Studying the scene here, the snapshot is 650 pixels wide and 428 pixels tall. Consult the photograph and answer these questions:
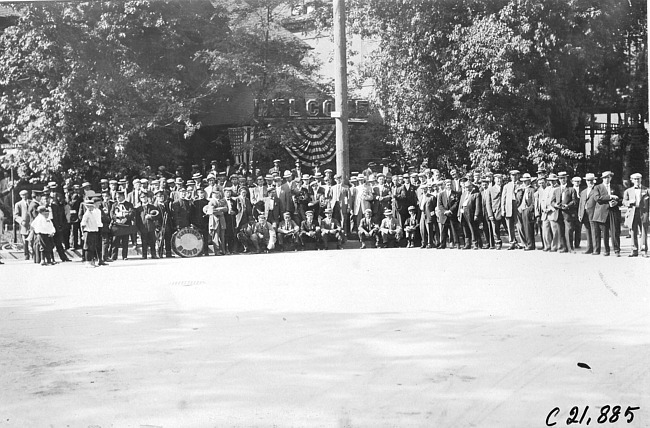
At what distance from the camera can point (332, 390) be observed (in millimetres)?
7242

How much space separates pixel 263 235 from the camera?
72.5ft

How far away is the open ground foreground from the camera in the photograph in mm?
6660

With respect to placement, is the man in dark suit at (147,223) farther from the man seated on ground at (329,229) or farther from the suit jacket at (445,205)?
the suit jacket at (445,205)

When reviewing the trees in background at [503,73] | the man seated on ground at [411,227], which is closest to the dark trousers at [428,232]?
the man seated on ground at [411,227]

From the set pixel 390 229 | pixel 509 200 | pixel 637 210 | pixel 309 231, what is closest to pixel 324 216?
pixel 309 231

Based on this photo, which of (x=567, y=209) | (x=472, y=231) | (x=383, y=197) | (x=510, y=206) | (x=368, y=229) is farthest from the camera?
(x=383, y=197)

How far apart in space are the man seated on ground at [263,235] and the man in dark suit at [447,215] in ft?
13.3

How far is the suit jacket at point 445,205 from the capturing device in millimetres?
21562

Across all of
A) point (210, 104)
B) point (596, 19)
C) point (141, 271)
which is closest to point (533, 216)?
point (596, 19)

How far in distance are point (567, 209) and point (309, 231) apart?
21.1 ft

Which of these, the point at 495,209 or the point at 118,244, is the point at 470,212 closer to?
the point at 495,209

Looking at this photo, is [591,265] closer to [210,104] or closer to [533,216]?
[533,216]

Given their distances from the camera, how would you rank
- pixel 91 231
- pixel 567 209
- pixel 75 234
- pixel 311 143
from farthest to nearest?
1. pixel 311 143
2. pixel 75 234
3. pixel 567 209
4. pixel 91 231

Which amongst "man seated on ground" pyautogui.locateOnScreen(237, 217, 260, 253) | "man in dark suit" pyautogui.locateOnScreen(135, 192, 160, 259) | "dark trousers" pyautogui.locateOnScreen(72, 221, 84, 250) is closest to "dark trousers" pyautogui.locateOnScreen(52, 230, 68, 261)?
"dark trousers" pyautogui.locateOnScreen(72, 221, 84, 250)
